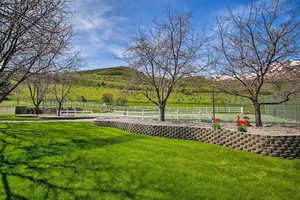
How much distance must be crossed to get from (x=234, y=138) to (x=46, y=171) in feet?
23.8

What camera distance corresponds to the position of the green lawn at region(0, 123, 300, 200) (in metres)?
3.89

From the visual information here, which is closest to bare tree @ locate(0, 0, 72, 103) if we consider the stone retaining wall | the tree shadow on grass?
the tree shadow on grass

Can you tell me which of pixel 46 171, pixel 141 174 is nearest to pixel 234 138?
pixel 141 174

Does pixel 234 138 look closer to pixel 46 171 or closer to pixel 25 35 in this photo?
pixel 46 171

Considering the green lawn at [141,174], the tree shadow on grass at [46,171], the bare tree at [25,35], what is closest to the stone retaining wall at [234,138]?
the green lawn at [141,174]

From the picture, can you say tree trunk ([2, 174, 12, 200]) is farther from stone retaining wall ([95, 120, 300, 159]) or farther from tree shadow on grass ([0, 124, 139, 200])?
stone retaining wall ([95, 120, 300, 159])

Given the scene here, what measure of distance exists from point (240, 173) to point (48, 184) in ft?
16.4

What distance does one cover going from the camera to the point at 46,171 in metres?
4.89

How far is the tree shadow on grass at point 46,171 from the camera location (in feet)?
12.5

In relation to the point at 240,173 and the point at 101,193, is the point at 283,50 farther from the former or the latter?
the point at 101,193

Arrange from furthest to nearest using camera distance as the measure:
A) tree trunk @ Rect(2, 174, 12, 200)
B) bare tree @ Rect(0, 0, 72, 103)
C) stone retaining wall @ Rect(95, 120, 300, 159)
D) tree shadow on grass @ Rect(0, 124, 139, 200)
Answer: stone retaining wall @ Rect(95, 120, 300, 159), bare tree @ Rect(0, 0, 72, 103), tree shadow on grass @ Rect(0, 124, 139, 200), tree trunk @ Rect(2, 174, 12, 200)

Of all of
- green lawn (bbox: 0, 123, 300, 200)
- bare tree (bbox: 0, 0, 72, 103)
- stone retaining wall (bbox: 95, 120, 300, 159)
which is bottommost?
green lawn (bbox: 0, 123, 300, 200)

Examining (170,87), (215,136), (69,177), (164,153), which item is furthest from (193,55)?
(69,177)

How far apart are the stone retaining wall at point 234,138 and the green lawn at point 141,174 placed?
0.44 meters
